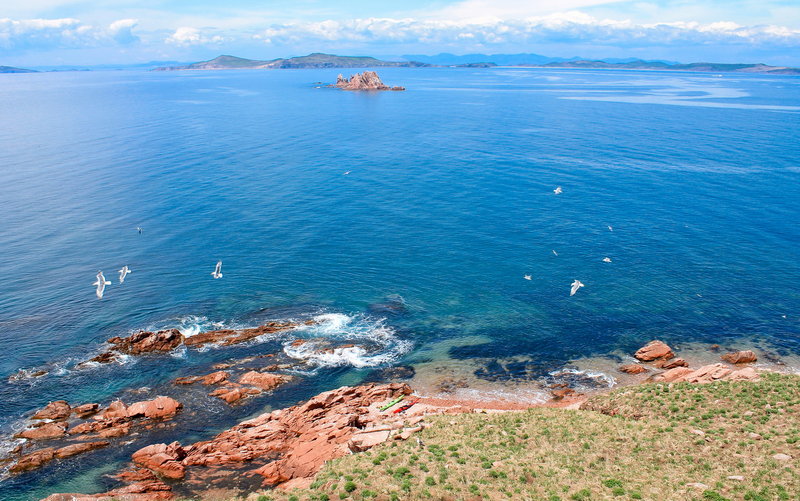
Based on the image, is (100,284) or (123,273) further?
(123,273)

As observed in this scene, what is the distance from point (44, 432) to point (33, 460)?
12.5 feet

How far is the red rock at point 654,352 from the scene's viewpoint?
194 ft

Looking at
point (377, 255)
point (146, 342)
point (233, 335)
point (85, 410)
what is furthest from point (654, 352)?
point (85, 410)

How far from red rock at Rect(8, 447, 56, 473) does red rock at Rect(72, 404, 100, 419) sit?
5195mm

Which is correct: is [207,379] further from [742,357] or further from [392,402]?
[742,357]

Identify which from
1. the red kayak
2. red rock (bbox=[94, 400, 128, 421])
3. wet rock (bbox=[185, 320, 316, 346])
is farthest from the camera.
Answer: wet rock (bbox=[185, 320, 316, 346])

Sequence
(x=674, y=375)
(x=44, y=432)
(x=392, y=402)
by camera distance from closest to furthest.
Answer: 1. (x=44, y=432)
2. (x=392, y=402)
3. (x=674, y=375)

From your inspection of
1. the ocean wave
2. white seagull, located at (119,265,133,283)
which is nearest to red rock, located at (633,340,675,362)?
the ocean wave

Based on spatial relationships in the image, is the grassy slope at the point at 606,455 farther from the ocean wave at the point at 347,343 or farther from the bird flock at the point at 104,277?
the bird flock at the point at 104,277

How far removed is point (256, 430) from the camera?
150 feet

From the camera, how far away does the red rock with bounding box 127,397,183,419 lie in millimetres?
48969

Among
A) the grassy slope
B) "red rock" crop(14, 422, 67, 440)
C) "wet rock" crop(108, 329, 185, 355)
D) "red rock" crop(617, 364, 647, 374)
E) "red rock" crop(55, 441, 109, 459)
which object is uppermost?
the grassy slope

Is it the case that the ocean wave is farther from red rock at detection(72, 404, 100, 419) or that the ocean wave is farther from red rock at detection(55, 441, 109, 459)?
red rock at detection(55, 441, 109, 459)

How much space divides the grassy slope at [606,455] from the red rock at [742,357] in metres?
12.4
